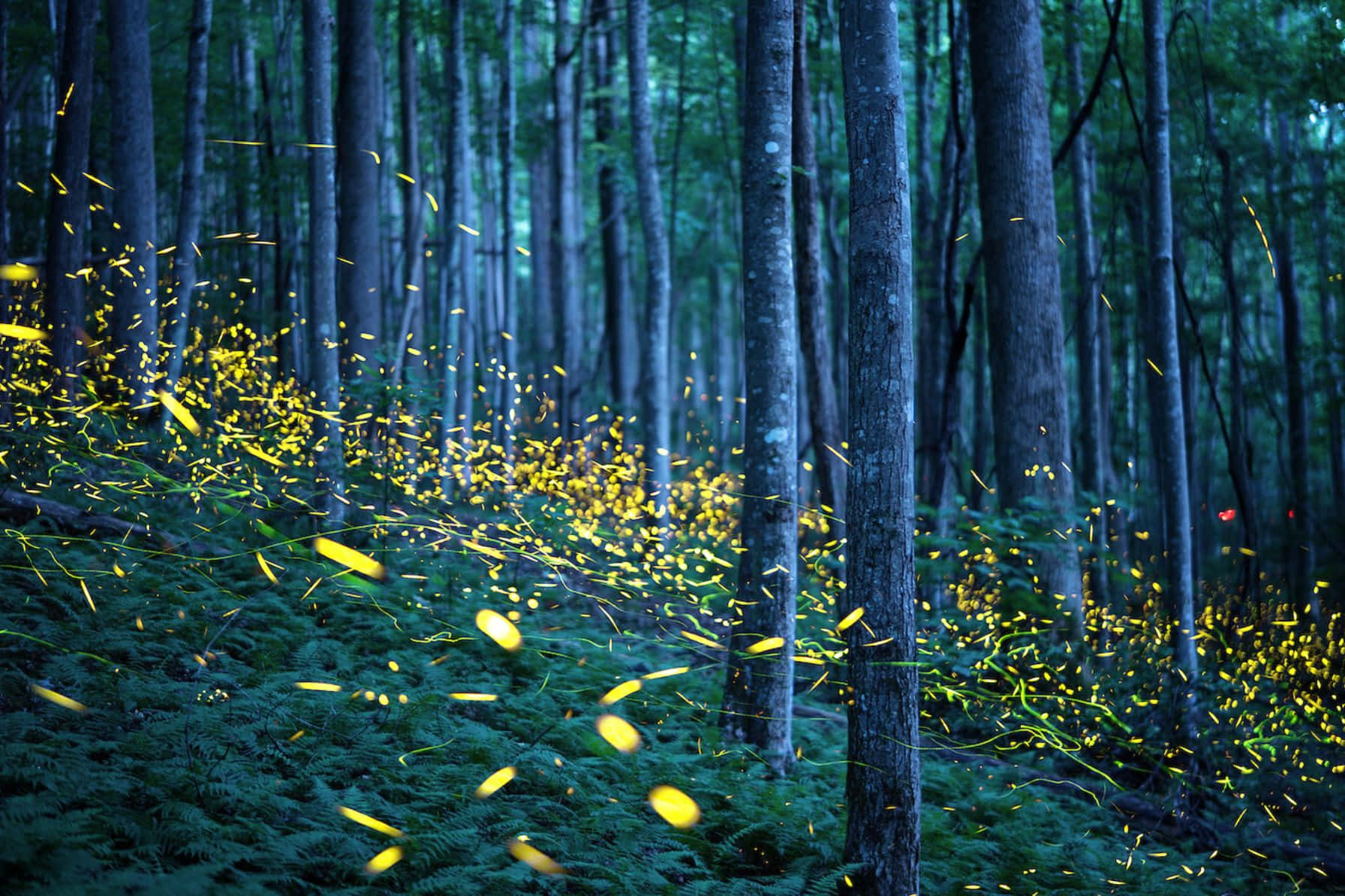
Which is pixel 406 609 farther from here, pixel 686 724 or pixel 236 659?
pixel 686 724

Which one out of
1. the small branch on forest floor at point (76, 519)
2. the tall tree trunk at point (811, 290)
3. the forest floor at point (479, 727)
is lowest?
the forest floor at point (479, 727)

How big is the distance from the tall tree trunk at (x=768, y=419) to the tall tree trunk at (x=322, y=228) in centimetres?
450

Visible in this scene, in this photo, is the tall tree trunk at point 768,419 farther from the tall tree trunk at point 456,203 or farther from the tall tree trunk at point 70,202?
the tall tree trunk at point 456,203

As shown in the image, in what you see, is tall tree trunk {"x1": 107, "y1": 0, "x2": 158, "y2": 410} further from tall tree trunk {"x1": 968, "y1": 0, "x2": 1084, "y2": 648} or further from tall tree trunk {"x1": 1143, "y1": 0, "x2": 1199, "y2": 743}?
tall tree trunk {"x1": 1143, "y1": 0, "x2": 1199, "y2": 743}

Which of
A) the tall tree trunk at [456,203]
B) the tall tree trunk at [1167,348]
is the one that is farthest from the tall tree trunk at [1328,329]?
the tall tree trunk at [456,203]

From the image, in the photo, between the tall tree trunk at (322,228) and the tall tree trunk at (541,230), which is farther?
the tall tree trunk at (541,230)

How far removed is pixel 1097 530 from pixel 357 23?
10.1 metres

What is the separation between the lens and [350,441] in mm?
8820

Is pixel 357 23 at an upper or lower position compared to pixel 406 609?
upper


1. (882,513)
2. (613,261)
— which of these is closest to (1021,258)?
(882,513)

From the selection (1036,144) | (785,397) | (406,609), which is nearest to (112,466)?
(406,609)

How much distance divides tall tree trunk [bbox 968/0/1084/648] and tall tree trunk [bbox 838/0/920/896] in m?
4.48

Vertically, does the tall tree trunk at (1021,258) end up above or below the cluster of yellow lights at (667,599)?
above

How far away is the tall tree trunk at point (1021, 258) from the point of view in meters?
8.23
